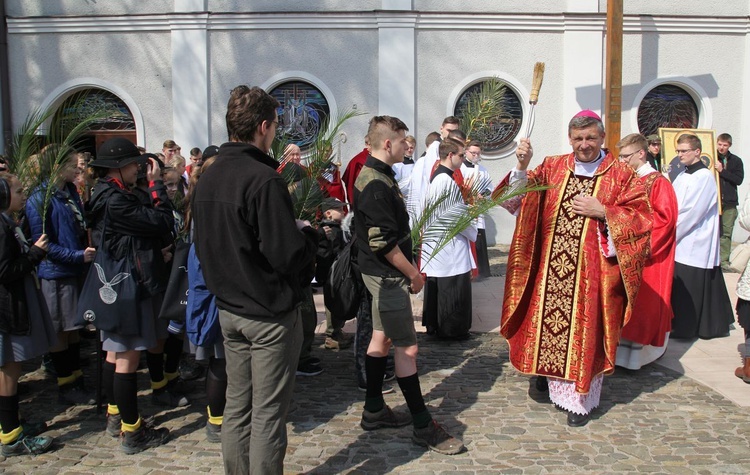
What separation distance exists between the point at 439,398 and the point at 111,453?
2112 mm

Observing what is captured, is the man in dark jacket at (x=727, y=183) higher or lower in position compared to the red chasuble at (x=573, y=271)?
higher

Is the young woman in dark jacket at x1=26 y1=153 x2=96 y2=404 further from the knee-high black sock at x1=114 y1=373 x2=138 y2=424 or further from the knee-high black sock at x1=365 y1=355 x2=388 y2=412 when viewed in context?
the knee-high black sock at x1=365 y1=355 x2=388 y2=412

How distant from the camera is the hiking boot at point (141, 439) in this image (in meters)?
3.80

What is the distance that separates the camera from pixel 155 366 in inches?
177

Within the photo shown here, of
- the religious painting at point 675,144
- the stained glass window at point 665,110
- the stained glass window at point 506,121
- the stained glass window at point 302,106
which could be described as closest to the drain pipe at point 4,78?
the stained glass window at point 302,106

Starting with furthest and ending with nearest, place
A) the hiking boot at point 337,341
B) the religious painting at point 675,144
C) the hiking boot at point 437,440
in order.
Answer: the religious painting at point 675,144
the hiking boot at point 337,341
the hiking boot at point 437,440

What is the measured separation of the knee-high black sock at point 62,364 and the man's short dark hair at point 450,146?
3.29 meters

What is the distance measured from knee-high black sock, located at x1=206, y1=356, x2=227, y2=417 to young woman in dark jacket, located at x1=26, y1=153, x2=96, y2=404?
3.73ft

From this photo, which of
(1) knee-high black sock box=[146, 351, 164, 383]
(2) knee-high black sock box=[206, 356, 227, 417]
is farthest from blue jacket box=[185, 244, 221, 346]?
(1) knee-high black sock box=[146, 351, 164, 383]

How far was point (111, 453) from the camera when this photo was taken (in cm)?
381

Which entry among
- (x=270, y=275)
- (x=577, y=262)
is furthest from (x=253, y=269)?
(x=577, y=262)

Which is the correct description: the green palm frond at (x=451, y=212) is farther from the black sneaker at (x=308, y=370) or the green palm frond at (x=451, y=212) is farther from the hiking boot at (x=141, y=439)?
the hiking boot at (x=141, y=439)

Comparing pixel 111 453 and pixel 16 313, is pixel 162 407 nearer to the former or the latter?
pixel 111 453

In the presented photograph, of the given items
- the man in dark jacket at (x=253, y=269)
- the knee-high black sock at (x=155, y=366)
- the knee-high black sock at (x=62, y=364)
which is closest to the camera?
the man in dark jacket at (x=253, y=269)
